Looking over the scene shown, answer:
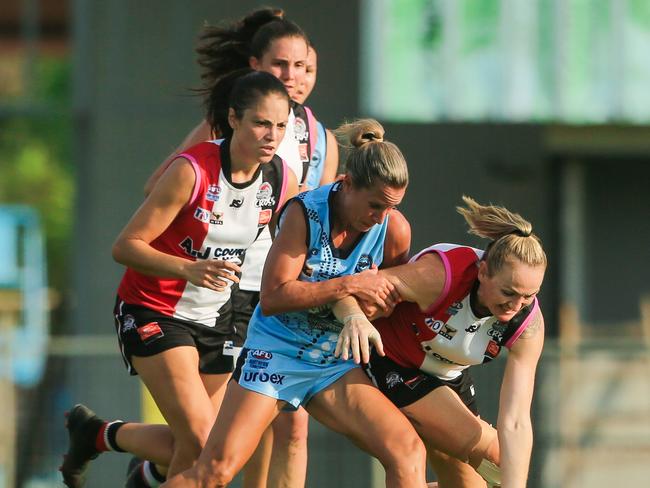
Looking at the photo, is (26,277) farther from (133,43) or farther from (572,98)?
(572,98)

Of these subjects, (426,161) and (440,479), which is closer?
(440,479)

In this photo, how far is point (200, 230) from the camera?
17.5ft

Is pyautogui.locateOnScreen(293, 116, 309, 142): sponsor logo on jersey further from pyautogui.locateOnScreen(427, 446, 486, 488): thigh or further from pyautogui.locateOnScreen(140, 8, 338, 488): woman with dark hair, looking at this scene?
pyautogui.locateOnScreen(427, 446, 486, 488): thigh

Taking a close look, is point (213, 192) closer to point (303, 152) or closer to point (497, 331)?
point (303, 152)

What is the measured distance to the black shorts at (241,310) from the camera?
18.9 feet

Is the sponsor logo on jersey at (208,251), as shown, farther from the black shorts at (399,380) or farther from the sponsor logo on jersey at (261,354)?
the black shorts at (399,380)

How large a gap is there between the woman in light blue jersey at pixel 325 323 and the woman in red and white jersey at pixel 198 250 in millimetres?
264

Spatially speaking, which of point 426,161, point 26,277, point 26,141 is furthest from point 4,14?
point 426,161

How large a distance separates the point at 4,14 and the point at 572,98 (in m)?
10.5

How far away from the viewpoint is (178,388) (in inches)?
212

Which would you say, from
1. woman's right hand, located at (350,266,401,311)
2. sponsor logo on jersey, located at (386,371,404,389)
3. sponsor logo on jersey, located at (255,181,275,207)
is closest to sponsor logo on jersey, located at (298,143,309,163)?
sponsor logo on jersey, located at (255,181,275,207)

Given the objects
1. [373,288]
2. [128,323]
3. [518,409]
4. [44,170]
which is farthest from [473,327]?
[44,170]

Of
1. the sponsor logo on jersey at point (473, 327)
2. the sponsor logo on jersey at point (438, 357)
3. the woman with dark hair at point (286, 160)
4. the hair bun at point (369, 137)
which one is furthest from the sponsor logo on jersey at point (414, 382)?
the hair bun at point (369, 137)

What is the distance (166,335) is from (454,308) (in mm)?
1188
